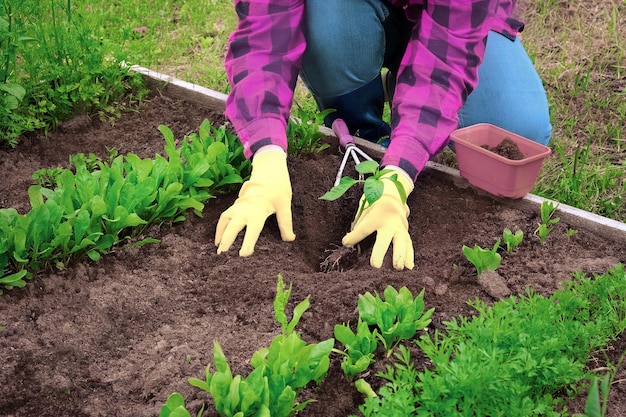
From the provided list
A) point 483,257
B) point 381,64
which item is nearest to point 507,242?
point 483,257

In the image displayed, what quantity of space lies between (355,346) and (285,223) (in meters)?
0.59

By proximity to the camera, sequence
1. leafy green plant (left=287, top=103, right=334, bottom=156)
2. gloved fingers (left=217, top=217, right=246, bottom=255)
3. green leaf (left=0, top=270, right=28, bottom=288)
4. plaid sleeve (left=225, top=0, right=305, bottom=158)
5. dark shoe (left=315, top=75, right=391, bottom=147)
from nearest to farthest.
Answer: green leaf (left=0, top=270, right=28, bottom=288) → gloved fingers (left=217, top=217, right=246, bottom=255) → plaid sleeve (left=225, top=0, right=305, bottom=158) → leafy green plant (left=287, top=103, right=334, bottom=156) → dark shoe (left=315, top=75, right=391, bottom=147)

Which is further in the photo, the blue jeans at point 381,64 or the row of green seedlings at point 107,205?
the blue jeans at point 381,64

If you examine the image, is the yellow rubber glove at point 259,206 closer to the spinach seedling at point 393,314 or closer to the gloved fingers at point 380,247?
the gloved fingers at point 380,247

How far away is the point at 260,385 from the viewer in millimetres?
1438

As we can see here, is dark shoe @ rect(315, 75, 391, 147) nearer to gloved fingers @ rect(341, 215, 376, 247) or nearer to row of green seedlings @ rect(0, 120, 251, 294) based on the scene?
row of green seedlings @ rect(0, 120, 251, 294)

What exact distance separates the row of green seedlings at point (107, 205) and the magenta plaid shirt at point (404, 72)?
0.43ft

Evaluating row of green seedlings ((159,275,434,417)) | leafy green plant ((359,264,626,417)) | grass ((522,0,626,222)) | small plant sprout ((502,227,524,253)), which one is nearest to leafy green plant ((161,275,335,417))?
row of green seedlings ((159,275,434,417))

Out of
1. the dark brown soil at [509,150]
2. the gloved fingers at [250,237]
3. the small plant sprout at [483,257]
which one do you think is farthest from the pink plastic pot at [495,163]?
the gloved fingers at [250,237]

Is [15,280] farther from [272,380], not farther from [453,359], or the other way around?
[453,359]

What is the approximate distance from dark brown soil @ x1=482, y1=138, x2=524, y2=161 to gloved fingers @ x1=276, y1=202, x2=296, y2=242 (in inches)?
25.9

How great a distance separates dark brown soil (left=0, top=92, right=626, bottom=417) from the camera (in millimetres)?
1627

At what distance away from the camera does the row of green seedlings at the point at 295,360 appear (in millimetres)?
1435

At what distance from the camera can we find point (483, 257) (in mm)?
1943
